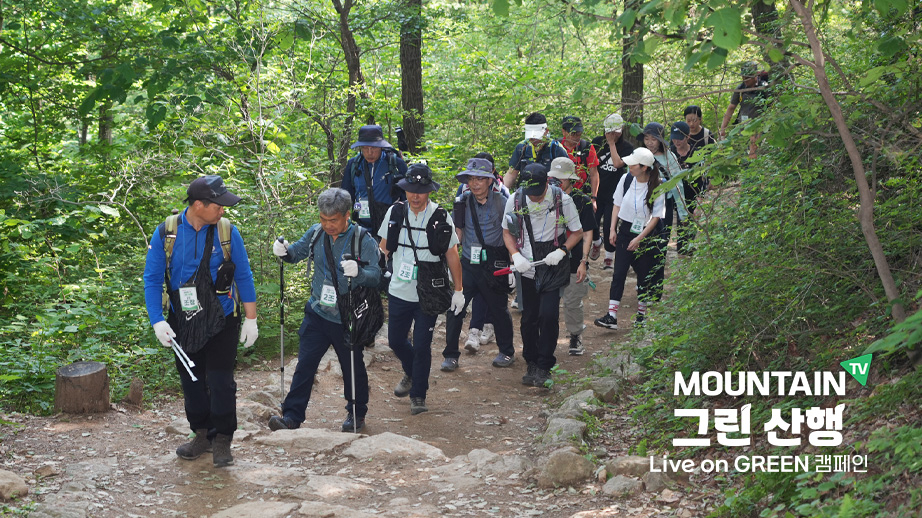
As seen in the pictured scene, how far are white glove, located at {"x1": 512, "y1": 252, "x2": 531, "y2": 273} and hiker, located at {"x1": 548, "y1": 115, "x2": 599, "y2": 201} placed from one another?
207cm

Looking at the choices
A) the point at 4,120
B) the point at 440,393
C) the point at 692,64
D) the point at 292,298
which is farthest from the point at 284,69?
the point at 692,64

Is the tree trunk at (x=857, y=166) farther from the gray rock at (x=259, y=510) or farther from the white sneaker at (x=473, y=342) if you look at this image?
the white sneaker at (x=473, y=342)

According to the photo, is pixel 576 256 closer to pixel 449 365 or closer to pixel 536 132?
pixel 536 132

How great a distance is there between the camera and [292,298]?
9.72 meters

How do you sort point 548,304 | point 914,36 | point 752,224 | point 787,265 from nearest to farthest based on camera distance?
point 914,36 < point 787,265 < point 752,224 < point 548,304

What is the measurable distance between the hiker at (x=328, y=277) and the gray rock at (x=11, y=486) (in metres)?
2.18

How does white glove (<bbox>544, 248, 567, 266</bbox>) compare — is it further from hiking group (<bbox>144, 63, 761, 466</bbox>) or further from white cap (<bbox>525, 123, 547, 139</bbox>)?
white cap (<bbox>525, 123, 547, 139</bbox>)

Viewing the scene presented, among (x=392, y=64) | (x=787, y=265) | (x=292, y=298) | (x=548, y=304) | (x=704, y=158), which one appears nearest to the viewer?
(x=704, y=158)

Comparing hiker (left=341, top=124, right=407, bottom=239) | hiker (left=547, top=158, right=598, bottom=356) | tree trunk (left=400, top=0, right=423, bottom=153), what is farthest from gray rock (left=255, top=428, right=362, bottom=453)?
tree trunk (left=400, top=0, right=423, bottom=153)

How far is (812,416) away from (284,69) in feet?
29.6

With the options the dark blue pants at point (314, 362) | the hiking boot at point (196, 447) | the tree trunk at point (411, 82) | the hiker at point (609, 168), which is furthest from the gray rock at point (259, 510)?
the tree trunk at point (411, 82)

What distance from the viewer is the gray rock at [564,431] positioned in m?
5.63

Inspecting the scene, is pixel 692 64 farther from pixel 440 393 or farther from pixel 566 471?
pixel 440 393

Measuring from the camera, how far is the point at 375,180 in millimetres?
8430
